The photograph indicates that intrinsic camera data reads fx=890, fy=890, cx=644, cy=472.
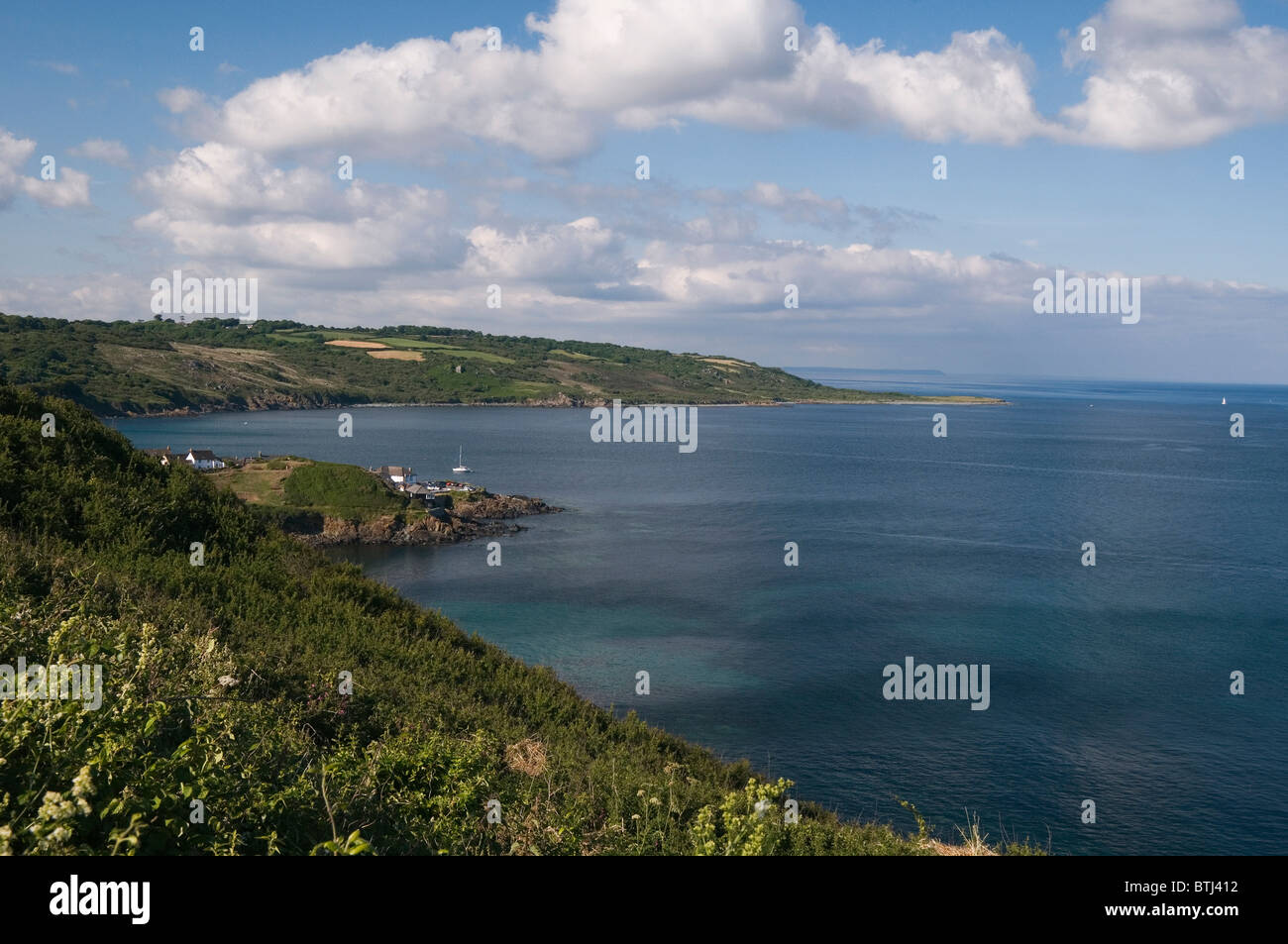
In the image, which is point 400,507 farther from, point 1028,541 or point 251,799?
point 251,799

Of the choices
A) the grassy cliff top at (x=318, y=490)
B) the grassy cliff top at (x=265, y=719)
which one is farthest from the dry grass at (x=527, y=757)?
the grassy cliff top at (x=318, y=490)

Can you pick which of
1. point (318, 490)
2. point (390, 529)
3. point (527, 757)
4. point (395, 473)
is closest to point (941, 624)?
point (527, 757)

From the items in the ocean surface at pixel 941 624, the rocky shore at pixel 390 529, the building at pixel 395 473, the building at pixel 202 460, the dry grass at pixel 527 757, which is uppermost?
the building at pixel 202 460

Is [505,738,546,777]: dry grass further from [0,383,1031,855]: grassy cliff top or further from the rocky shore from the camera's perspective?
the rocky shore

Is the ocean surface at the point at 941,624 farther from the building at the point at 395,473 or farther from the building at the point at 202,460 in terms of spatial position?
the building at the point at 202,460

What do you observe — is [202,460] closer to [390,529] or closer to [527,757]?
[390,529]

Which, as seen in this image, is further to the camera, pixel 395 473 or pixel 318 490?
pixel 395 473
